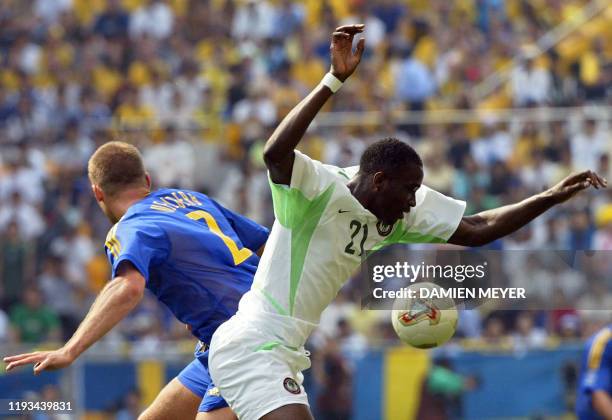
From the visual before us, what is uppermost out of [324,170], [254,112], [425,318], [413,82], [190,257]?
[413,82]

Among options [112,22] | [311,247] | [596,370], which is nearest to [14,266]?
[112,22]

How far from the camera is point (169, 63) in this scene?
64.0 ft

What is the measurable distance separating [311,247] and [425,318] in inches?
34.1

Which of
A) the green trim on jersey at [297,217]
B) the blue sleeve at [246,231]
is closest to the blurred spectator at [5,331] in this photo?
the blue sleeve at [246,231]

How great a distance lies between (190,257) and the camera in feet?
21.9

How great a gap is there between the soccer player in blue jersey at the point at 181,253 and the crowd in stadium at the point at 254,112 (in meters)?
6.61

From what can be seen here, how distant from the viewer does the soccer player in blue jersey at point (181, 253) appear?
639cm

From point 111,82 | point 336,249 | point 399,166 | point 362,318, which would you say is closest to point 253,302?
point 336,249

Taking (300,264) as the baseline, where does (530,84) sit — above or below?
above

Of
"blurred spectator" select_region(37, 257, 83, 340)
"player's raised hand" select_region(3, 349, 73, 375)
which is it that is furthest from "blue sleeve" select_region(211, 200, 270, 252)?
"blurred spectator" select_region(37, 257, 83, 340)

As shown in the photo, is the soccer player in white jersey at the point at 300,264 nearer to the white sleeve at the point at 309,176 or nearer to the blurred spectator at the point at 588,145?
the white sleeve at the point at 309,176

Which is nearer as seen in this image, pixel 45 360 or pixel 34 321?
pixel 45 360

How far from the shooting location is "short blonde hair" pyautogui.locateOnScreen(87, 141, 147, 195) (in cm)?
689

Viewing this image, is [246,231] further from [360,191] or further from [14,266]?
[14,266]
